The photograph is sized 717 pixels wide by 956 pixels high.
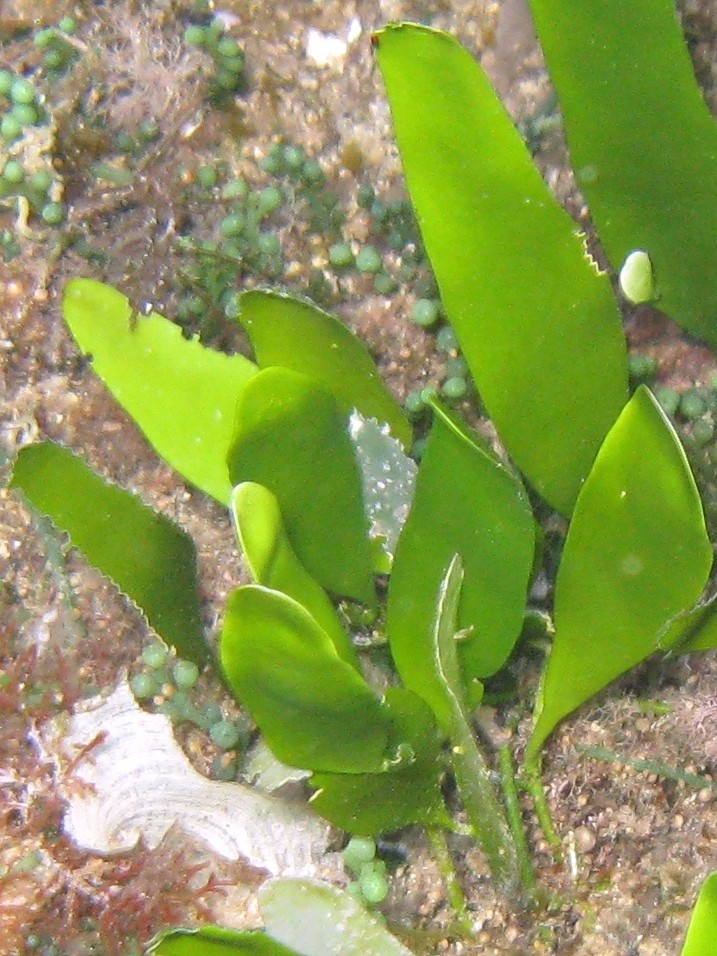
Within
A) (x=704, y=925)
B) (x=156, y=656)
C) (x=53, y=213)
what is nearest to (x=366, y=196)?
(x=53, y=213)

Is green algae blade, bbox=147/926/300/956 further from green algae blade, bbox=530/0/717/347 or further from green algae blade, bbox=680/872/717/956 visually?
green algae blade, bbox=530/0/717/347

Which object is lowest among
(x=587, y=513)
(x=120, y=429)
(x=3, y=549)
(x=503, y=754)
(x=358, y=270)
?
(x=503, y=754)

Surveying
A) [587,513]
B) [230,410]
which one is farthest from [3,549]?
[587,513]

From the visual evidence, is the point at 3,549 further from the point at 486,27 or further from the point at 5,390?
the point at 486,27

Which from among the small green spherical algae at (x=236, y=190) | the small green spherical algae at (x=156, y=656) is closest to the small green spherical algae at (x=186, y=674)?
the small green spherical algae at (x=156, y=656)

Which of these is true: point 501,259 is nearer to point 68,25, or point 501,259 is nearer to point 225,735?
point 225,735

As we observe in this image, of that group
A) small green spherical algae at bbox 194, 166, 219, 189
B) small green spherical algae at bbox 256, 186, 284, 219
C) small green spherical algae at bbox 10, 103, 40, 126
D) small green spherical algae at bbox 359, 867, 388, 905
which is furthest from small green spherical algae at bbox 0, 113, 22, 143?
small green spherical algae at bbox 359, 867, 388, 905
